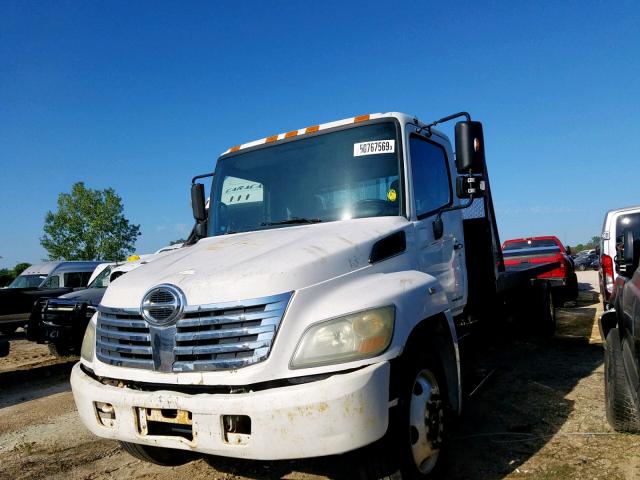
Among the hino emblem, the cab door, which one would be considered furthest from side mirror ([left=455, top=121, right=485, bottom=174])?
the hino emblem

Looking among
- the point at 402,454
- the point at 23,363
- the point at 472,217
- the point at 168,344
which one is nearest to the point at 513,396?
the point at 472,217

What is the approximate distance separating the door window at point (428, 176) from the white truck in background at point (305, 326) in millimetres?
31

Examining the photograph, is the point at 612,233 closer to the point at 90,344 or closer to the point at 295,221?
the point at 295,221

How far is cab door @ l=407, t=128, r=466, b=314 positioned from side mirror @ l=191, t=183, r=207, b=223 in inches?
85.0

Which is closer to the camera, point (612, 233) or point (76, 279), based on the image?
point (612, 233)

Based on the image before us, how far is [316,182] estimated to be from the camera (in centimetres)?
389

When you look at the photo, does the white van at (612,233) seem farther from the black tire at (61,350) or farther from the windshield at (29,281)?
the windshield at (29,281)

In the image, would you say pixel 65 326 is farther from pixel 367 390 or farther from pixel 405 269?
pixel 367 390

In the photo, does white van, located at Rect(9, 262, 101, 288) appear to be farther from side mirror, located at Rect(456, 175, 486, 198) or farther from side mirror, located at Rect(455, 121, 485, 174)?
side mirror, located at Rect(455, 121, 485, 174)

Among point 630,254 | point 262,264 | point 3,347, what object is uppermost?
point 262,264

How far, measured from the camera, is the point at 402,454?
2.62m

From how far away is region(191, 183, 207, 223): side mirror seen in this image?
4996 millimetres

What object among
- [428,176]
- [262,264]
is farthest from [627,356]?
[262,264]

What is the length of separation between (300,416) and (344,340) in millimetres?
412
